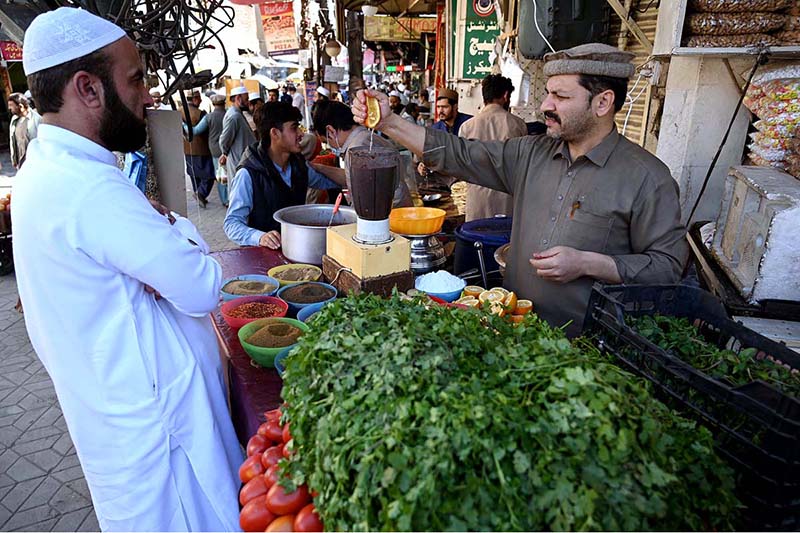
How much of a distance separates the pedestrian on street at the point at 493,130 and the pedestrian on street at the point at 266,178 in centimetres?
203

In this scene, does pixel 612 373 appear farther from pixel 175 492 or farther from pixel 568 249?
pixel 175 492

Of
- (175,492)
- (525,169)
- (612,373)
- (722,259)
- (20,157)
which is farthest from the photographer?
(20,157)

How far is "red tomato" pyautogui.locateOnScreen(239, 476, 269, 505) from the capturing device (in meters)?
1.46

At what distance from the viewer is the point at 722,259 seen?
3207 mm

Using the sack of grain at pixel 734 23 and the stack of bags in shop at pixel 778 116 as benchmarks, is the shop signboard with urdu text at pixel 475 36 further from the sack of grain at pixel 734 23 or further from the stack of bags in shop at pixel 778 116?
the stack of bags in shop at pixel 778 116

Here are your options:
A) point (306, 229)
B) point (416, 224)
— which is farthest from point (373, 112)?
point (306, 229)

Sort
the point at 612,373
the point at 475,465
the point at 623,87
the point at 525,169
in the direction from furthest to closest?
the point at 525,169, the point at 623,87, the point at 612,373, the point at 475,465

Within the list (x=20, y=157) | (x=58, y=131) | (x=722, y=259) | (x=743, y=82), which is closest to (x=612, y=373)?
(x=58, y=131)

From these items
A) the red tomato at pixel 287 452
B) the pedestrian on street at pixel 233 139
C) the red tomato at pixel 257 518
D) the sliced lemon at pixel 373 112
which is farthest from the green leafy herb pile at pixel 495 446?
the pedestrian on street at pixel 233 139

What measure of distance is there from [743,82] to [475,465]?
3977mm

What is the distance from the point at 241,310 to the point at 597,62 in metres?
2.03

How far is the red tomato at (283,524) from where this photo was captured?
1.31 m

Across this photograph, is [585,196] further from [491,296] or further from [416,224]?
[416,224]

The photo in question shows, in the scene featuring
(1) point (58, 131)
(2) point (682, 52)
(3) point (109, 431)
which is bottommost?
(3) point (109, 431)
